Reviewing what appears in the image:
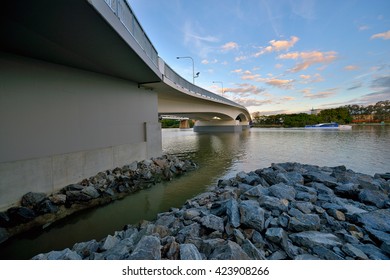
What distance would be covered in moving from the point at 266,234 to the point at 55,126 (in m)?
8.68

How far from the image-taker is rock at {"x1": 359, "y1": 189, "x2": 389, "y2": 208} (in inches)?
206

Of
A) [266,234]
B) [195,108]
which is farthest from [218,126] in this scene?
[266,234]

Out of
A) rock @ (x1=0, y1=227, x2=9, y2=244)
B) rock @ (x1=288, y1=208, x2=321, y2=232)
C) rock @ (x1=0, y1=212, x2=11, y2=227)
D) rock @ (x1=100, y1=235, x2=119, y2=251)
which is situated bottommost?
rock @ (x1=0, y1=227, x2=9, y2=244)

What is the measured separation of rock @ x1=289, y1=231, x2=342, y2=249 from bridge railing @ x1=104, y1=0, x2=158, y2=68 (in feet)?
24.9

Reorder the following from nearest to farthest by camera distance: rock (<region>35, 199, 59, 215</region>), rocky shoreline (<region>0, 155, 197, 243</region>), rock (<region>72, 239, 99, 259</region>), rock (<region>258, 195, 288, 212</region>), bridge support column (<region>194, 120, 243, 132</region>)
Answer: rock (<region>72, 239, 99, 259</region>) < rock (<region>258, 195, 288, 212</region>) < rocky shoreline (<region>0, 155, 197, 243</region>) < rock (<region>35, 199, 59, 215</region>) < bridge support column (<region>194, 120, 243, 132</region>)

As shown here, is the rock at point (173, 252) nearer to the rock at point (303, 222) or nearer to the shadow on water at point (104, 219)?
the rock at point (303, 222)

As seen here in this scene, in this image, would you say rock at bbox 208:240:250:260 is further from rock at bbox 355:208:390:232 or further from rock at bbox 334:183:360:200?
rock at bbox 334:183:360:200

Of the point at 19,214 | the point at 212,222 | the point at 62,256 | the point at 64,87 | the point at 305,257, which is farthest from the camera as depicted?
the point at 64,87

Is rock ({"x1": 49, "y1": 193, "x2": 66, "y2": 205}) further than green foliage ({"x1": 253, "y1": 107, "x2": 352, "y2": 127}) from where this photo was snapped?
No

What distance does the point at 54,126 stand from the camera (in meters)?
7.73

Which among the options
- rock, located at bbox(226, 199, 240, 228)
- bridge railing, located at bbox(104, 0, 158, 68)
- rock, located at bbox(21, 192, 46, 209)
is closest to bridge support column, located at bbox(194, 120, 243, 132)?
bridge railing, located at bbox(104, 0, 158, 68)

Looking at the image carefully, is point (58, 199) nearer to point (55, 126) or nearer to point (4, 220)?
point (4, 220)

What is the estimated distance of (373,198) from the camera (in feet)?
17.7

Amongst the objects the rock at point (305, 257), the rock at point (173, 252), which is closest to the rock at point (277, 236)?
the rock at point (305, 257)
